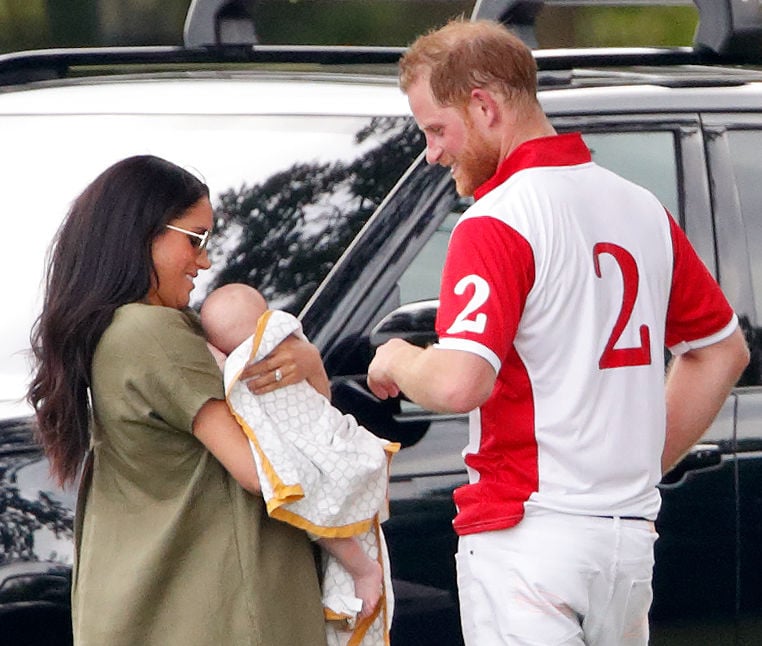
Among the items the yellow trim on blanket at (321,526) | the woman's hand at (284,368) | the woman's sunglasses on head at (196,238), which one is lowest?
the yellow trim on blanket at (321,526)

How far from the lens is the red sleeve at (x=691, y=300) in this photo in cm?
317

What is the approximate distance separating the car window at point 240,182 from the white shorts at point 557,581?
860 mm

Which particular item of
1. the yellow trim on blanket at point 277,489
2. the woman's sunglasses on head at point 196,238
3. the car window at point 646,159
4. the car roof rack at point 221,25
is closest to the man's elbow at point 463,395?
the yellow trim on blanket at point 277,489

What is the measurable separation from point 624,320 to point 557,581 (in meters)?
0.47

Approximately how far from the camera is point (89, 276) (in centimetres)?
291

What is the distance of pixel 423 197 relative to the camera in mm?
3611

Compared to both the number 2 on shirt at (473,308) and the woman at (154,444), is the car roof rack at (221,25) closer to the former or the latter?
the woman at (154,444)

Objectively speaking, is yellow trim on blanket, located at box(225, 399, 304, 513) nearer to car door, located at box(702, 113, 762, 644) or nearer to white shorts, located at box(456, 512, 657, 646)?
white shorts, located at box(456, 512, 657, 646)

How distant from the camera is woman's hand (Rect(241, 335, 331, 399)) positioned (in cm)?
288

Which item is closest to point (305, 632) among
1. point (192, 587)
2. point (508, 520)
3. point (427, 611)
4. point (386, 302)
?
point (192, 587)

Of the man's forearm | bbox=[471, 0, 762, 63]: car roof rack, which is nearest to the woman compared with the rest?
the man's forearm

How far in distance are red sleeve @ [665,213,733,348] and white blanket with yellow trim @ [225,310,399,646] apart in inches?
25.1

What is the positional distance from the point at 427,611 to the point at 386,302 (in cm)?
65

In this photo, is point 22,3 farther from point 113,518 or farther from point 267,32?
point 113,518
